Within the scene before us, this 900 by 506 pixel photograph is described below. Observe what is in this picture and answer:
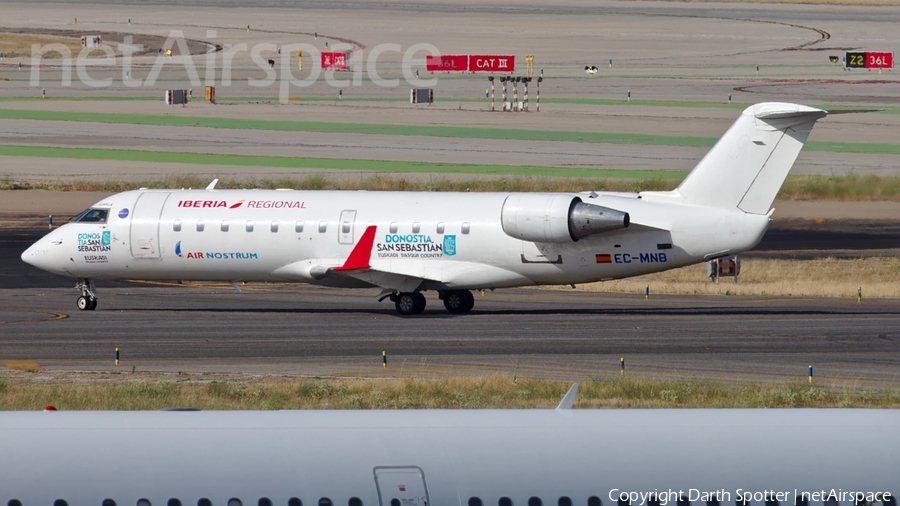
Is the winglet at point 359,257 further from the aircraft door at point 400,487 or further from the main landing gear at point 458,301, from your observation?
the aircraft door at point 400,487

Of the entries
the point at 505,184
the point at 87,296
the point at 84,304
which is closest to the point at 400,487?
the point at 84,304

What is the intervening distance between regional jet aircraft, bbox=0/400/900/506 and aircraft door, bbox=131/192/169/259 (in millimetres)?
30594

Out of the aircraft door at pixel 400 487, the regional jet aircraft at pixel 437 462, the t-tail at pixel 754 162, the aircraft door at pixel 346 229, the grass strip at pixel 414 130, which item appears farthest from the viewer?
the grass strip at pixel 414 130

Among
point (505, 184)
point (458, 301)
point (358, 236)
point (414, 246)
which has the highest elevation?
point (505, 184)

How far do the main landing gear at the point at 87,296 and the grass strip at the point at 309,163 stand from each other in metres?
35.6

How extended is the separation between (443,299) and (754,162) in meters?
10.3

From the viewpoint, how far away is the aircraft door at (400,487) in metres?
10.4

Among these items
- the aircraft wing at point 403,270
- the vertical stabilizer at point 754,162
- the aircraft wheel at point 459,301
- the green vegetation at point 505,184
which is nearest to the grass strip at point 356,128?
the green vegetation at point 505,184

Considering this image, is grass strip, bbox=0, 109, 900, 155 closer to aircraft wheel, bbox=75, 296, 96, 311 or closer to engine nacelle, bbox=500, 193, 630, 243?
engine nacelle, bbox=500, 193, 630, 243

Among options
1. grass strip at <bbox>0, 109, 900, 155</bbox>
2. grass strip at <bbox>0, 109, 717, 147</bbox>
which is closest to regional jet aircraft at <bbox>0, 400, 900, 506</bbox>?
grass strip at <bbox>0, 109, 900, 155</bbox>

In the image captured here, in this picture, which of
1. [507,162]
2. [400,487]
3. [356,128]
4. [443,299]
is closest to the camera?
[400,487]

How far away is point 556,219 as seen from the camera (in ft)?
126

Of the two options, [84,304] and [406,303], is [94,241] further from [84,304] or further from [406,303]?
[406,303]

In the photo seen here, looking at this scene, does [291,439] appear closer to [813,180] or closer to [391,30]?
[813,180]
